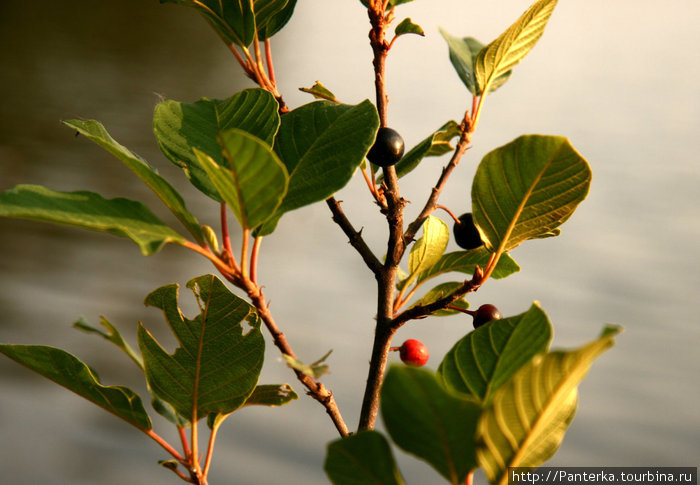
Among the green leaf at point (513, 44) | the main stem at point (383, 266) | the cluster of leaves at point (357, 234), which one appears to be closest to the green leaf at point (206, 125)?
the cluster of leaves at point (357, 234)

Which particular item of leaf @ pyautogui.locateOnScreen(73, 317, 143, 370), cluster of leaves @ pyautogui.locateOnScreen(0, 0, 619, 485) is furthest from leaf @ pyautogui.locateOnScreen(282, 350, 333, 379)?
leaf @ pyautogui.locateOnScreen(73, 317, 143, 370)

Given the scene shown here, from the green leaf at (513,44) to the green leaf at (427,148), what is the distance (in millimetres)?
42

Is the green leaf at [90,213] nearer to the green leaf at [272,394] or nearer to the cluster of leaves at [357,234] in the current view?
the cluster of leaves at [357,234]

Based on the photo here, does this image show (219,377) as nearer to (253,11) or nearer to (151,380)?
(151,380)

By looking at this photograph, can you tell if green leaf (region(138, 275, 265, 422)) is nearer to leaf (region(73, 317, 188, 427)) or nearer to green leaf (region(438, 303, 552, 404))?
leaf (region(73, 317, 188, 427))

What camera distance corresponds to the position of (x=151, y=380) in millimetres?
414

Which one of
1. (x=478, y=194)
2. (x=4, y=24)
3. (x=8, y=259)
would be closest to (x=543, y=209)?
(x=478, y=194)

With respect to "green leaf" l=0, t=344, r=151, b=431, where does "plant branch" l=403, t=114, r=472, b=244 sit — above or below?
above

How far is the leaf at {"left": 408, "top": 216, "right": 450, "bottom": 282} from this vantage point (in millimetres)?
489

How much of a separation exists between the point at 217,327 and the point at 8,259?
6.80ft

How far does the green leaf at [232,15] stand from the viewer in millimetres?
450

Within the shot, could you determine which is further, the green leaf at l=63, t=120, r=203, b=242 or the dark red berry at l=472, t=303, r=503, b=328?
the dark red berry at l=472, t=303, r=503, b=328

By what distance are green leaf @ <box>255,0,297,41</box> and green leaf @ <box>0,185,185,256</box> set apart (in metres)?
0.21

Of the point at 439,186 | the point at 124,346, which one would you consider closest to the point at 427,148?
the point at 439,186
